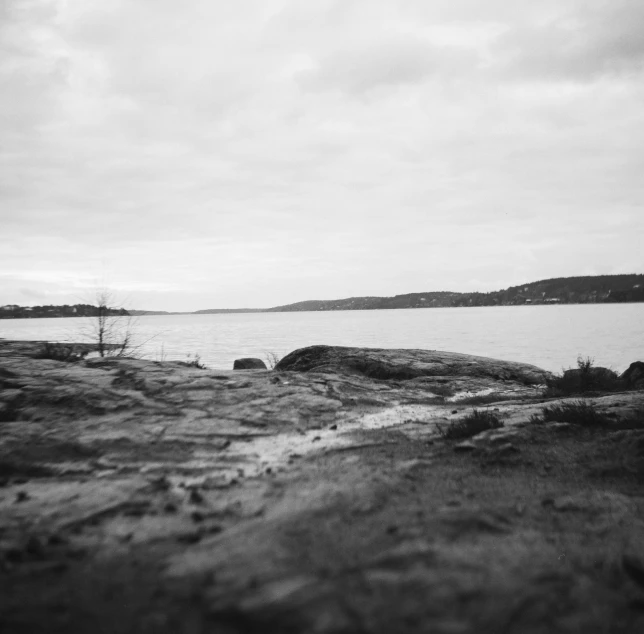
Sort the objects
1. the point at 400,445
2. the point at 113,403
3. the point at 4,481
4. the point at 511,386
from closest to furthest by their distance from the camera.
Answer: the point at 4,481 < the point at 400,445 < the point at 113,403 < the point at 511,386

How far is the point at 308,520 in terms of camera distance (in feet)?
10.5

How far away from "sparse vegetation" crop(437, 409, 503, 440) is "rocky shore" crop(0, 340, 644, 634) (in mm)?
142

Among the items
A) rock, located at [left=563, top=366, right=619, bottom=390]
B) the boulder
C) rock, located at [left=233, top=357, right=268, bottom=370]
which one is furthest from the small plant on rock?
rock, located at [left=563, top=366, right=619, bottom=390]

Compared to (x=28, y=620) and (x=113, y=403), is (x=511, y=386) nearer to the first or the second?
(x=113, y=403)

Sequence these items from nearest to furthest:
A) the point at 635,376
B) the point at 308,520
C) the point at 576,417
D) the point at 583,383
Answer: the point at 308,520 < the point at 576,417 < the point at 583,383 < the point at 635,376

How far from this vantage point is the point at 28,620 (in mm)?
2275

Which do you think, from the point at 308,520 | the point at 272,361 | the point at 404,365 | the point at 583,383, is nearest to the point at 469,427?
the point at 308,520

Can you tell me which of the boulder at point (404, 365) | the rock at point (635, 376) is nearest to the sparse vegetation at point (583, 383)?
the rock at point (635, 376)

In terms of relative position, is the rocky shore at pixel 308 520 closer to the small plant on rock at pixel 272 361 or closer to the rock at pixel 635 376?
the rock at pixel 635 376

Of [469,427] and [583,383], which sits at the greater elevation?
[469,427]

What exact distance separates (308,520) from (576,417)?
177 inches

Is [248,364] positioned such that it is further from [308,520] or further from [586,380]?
[308,520]

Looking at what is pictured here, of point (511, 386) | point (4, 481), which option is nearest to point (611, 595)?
point (4, 481)

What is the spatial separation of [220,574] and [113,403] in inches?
205
